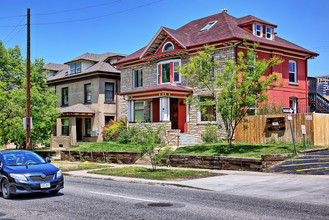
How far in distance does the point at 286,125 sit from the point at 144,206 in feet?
48.3

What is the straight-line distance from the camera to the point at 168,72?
31.6m

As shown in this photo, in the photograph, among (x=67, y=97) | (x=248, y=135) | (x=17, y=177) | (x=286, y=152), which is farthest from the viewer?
(x=67, y=97)

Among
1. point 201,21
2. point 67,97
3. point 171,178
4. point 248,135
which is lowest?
point 171,178

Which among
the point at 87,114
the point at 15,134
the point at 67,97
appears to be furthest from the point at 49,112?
the point at 67,97

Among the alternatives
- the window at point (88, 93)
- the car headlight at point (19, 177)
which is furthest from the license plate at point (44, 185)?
the window at point (88, 93)

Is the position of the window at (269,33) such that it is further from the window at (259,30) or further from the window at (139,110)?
the window at (139,110)

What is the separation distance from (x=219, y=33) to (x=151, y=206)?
21.7 meters

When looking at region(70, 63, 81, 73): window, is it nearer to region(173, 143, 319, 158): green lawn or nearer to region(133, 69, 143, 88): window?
region(133, 69, 143, 88): window

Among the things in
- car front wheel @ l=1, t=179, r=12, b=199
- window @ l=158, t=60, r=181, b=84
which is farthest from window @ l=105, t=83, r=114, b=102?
car front wheel @ l=1, t=179, r=12, b=199

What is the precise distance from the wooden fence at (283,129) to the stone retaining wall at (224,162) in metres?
3.92

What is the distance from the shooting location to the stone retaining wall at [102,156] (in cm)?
2344

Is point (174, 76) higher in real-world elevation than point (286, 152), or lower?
higher

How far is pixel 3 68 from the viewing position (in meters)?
32.8

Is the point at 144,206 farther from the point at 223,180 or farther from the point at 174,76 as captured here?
the point at 174,76
